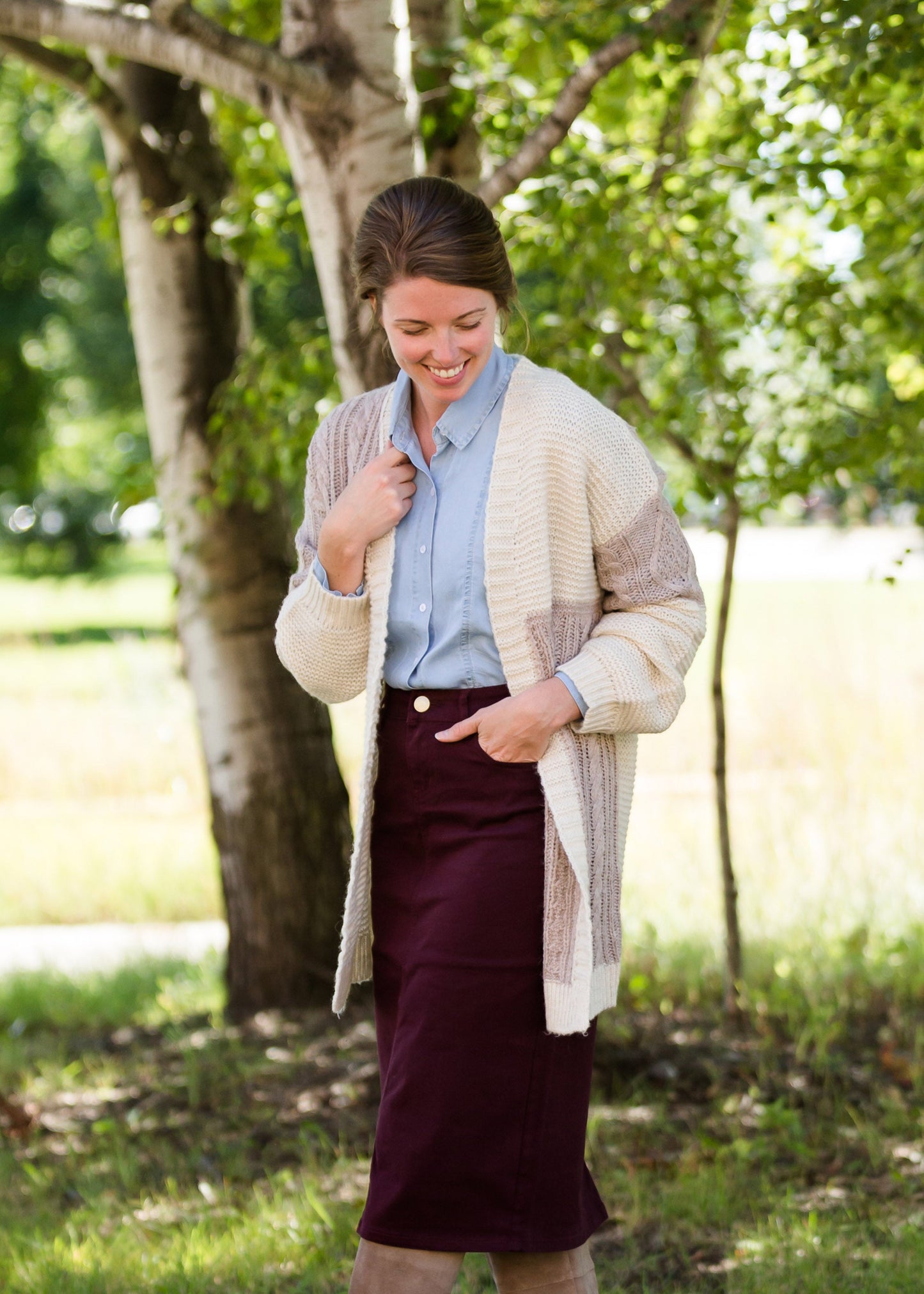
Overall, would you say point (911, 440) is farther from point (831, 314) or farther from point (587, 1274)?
point (587, 1274)

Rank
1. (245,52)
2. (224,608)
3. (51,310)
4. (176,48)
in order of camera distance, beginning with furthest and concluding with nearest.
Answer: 1. (51,310)
2. (224,608)
3. (176,48)
4. (245,52)

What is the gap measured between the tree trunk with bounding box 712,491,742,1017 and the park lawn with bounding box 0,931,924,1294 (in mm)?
163

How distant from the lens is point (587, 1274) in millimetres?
2352

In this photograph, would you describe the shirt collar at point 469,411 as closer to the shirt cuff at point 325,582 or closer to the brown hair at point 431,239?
the brown hair at point 431,239

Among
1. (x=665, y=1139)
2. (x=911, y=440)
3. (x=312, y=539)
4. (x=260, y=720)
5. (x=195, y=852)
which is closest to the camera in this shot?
(x=312, y=539)

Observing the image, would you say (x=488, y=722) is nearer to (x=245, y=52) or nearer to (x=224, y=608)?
(x=245, y=52)

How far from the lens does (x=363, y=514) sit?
234 centimetres

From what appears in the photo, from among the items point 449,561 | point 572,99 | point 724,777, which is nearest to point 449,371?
point 449,561

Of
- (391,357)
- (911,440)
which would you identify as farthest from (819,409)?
(391,357)

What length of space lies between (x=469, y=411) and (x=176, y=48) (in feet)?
5.45

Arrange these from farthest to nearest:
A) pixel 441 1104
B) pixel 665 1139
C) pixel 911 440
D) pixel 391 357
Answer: pixel 911 440 → pixel 665 1139 → pixel 391 357 → pixel 441 1104

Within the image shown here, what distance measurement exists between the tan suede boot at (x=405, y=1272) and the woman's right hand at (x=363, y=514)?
1054 millimetres

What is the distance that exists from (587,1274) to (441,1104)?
40 centimetres

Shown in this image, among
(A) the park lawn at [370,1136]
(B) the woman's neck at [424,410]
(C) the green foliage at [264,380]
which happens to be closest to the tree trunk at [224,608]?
(C) the green foliage at [264,380]
